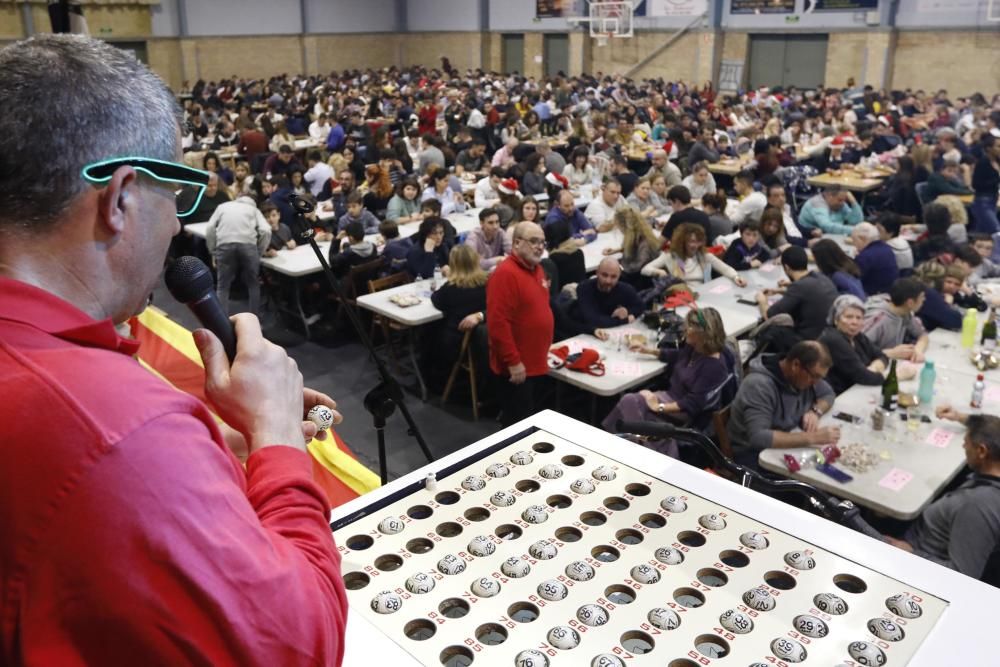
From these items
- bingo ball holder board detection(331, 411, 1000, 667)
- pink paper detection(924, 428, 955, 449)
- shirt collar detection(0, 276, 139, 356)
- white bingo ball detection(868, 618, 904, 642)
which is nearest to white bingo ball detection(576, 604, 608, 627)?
bingo ball holder board detection(331, 411, 1000, 667)

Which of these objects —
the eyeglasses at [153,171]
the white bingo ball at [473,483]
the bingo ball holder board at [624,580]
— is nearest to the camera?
the eyeglasses at [153,171]

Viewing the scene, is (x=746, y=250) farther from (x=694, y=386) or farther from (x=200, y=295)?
(x=200, y=295)

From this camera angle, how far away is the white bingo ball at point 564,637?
4.60ft

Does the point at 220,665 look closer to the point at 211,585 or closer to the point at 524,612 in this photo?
the point at 211,585

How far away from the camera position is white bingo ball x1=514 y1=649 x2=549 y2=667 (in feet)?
4.46

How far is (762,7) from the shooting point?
21281 mm

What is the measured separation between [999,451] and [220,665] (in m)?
3.46

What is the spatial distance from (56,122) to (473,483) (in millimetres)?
1220

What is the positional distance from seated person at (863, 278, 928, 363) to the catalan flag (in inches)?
132

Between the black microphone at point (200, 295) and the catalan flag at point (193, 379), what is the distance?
1760 mm

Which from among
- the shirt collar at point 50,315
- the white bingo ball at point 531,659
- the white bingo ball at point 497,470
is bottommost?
the white bingo ball at point 531,659

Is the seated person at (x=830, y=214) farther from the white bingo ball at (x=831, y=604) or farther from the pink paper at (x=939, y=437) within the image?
the white bingo ball at (x=831, y=604)

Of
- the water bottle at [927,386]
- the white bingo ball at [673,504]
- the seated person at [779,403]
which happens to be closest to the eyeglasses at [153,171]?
the white bingo ball at [673,504]

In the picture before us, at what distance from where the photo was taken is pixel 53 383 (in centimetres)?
77
